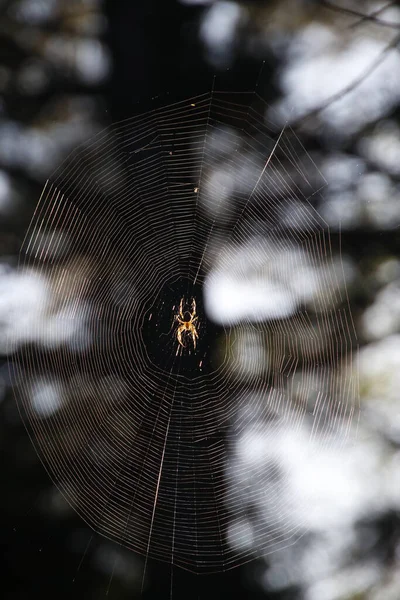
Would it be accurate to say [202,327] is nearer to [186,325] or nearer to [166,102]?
[186,325]

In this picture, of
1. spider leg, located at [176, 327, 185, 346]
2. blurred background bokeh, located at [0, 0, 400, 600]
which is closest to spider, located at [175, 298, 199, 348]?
spider leg, located at [176, 327, 185, 346]

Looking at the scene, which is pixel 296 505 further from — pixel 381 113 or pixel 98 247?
pixel 381 113

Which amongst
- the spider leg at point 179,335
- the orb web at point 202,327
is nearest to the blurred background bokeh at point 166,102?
the orb web at point 202,327

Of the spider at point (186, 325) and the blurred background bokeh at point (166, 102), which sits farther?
the spider at point (186, 325)

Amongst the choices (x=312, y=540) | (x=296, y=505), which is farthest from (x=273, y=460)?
(x=312, y=540)

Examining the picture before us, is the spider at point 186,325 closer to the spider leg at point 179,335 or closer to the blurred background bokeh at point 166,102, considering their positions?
the spider leg at point 179,335

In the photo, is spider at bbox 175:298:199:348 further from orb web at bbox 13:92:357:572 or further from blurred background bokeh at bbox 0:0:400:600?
blurred background bokeh at bbox 0:0:400:600
